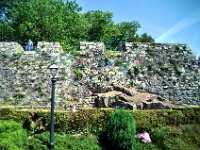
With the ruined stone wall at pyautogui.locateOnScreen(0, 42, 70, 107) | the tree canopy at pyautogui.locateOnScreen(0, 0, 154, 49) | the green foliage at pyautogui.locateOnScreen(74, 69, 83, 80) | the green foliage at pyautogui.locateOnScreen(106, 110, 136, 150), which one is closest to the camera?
the green foliage at pyautogui.locateOnScreen(106, 110, 136, 150)

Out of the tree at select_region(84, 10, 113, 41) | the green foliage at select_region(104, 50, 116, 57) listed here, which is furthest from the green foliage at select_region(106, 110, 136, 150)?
the tree at select_region(84, 10, 113, 41)

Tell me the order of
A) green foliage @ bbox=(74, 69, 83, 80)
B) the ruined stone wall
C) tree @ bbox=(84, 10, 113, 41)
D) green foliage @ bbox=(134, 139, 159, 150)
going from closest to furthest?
green foliage @ bbox=(134, 139, 159, 150) → the ruined stone wall → green foliage @ bbox=(74, 69, 83, 80) → tree @ bbox=(84, 10, 113, 41)

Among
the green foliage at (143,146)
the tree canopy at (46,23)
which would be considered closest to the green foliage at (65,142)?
the green foliage at (143,146)

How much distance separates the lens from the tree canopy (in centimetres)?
3166

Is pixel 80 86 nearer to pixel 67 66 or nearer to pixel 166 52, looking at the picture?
pixel 67 66

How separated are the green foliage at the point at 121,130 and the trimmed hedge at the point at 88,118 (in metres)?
0.86

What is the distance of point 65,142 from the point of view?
1395cm

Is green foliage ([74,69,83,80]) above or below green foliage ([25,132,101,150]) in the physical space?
above

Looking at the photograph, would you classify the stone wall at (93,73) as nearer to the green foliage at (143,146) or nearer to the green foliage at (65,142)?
the green foliage at (65,142)

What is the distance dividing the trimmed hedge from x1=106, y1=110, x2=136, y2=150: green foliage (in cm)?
86

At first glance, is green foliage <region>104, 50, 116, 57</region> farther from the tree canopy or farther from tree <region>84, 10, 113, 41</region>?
tree <region>84, 10, 113, 41</region>

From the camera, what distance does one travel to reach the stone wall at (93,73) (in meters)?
18.8

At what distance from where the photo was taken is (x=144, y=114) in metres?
15.6

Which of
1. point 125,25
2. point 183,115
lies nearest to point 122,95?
point 183,115
